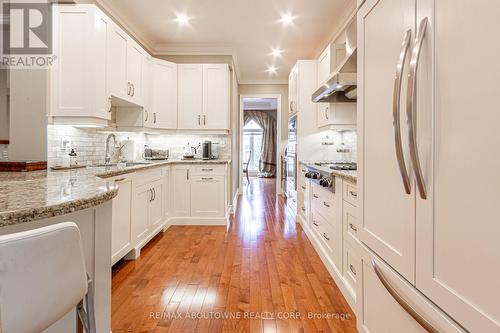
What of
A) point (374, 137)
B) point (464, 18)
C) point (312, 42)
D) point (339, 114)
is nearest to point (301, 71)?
point (312, 42)

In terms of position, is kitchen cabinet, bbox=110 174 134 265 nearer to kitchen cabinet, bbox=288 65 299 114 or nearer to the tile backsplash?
the tile backsplash

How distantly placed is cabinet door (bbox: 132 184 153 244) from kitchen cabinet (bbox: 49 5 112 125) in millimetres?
872

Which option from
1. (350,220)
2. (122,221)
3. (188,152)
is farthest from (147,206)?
(350,220)

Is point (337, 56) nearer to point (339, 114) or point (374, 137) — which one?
point (339, 114)

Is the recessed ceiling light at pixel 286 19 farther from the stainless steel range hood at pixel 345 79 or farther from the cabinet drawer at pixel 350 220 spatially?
the cabinet drawer at pixel 350 220

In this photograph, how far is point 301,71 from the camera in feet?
13.1

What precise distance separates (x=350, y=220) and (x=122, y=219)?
1.98m

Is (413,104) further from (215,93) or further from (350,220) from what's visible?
(215,93)

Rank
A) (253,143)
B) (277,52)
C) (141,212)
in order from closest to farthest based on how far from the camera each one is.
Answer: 1. (141,212)
2. (277,52)
3. (253,143)

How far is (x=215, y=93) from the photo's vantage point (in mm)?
4191

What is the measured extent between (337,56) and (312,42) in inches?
52.4

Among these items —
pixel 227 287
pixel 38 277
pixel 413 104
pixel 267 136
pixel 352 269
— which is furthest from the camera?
pixel 267 136

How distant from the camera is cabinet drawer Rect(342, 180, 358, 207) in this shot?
187cm

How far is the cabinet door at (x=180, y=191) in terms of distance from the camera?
3904 millimetres
